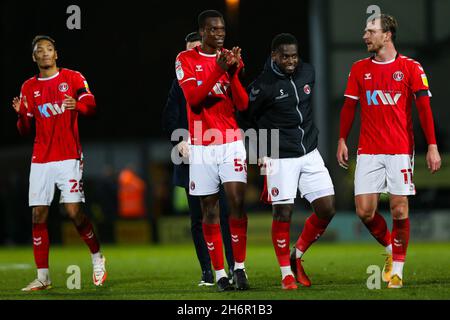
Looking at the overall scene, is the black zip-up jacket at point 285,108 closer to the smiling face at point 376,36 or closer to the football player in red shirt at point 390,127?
the football player in red shirt at point 390,127

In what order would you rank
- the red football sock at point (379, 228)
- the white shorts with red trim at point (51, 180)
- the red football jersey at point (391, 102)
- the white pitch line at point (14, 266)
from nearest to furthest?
the red football jersey at point (391, 102) < the red football sock at point (379, 228) < the white shorts with red trim at point (51, 180) < the white pitch line at point (14, 266)

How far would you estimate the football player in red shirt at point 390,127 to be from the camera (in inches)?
314

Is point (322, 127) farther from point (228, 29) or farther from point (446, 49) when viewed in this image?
point (228, 29)

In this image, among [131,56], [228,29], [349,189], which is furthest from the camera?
[131,56]

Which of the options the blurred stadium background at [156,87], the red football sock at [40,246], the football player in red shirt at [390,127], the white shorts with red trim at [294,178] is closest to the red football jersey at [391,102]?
the football player in red shirt at [390,127]

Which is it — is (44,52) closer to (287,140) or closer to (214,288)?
(287,140)

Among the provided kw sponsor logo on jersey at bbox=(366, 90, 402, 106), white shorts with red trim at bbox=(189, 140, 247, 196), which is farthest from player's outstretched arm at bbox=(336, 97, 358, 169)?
white shorts with red trim at bbox=(189, 140, 247, 196)

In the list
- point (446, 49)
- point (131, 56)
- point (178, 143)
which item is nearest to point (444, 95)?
point (446, 49)

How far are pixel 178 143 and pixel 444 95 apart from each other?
1231 centimetres

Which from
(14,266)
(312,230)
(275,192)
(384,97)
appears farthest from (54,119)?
(14,266)

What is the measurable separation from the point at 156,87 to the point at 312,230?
19.7 metres

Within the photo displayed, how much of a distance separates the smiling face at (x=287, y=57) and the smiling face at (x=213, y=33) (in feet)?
1.61

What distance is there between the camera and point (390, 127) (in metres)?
8.03

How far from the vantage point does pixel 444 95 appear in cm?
1972
